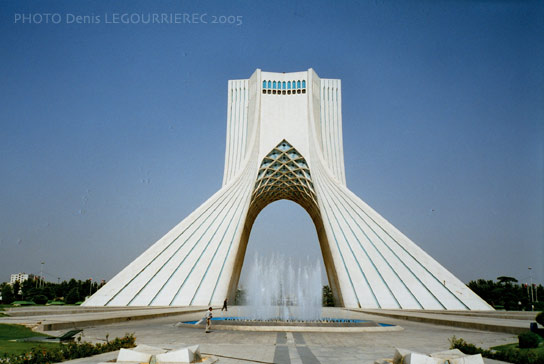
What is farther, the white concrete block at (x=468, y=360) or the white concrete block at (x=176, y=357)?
the white concrete block at (x=176, y=357)

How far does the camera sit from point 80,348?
16.7 ft

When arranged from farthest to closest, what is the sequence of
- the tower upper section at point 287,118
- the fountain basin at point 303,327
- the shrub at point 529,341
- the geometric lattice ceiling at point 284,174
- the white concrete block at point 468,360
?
the geometric lattice ceiling at point 284,174 < the tower upper section at point 287,118 < the fountain basin at point 303,327 < the shrub at point 529,341 < the white concrete block at point 468,360

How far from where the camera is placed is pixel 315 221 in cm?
2884

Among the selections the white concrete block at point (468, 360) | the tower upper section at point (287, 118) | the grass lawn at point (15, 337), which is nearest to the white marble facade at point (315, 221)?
the tower upper section at point (287, 118)

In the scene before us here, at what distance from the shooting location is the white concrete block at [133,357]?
4258mm

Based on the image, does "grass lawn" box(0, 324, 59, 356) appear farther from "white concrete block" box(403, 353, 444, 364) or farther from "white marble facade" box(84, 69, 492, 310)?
"white marble facade" box(84, 69, 492, 310)

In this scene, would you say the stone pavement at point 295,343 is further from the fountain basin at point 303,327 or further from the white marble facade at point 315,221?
the white marble facade at point 315,221

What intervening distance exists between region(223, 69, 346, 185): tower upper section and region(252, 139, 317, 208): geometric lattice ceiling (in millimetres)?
502

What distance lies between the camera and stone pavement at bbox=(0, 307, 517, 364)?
5.16 m

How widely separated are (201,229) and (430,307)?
1019cm

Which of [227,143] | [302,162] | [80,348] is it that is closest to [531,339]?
[80,348]

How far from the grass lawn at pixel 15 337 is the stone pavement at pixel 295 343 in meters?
0.56

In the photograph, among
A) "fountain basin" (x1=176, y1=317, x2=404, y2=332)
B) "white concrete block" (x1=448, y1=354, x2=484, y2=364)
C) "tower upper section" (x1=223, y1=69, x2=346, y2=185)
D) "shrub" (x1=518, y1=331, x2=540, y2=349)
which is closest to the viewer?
"white concrete block" (x1=448, y1=354, x2=484, y2=364)

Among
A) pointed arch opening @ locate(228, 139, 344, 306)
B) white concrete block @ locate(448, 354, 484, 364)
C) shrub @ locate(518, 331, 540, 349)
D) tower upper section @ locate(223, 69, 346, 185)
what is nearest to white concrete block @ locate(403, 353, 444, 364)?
white concrete block @ locate(448, 354, 484, 364)
